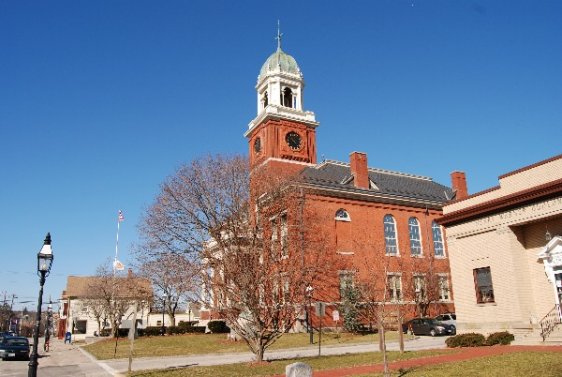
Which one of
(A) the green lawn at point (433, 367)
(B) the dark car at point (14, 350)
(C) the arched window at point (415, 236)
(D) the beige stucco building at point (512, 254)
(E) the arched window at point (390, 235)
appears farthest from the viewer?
(C) the arched window at point (415, 236)

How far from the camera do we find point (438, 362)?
1644cm

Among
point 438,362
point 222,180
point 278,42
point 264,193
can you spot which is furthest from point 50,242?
point 278,42

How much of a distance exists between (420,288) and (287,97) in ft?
85.1

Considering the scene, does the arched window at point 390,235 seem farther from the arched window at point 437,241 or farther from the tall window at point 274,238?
the tall window at point 274,238

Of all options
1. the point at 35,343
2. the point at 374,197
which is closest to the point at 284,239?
the point at 35,343

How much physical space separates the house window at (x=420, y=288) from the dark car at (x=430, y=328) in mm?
6796

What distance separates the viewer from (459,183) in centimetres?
4834

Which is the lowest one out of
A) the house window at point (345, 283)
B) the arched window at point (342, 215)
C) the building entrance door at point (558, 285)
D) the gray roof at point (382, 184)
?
the building entrance door at point (558, 285)

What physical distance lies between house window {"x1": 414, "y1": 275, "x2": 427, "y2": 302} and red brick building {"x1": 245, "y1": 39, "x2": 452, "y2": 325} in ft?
0.27

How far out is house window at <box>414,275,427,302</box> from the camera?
38688mm

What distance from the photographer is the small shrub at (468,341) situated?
21609 mm

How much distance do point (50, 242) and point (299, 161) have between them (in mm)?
37094

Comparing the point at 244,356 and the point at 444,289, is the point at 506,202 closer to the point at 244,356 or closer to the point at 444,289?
the point at 244,356

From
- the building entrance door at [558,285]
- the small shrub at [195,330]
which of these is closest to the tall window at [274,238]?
the building entrance door at [558,285]
